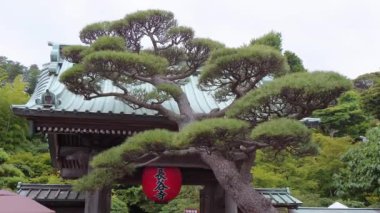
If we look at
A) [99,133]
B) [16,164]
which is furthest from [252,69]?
[16,164]

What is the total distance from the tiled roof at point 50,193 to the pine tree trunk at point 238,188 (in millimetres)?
3484

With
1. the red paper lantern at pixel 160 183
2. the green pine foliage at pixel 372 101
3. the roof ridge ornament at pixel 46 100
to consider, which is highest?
the green pine foliage at pixel 372 101

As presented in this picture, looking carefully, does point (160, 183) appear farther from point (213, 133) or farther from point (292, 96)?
point (292, 96)

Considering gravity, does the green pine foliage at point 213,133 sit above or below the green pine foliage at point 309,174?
above

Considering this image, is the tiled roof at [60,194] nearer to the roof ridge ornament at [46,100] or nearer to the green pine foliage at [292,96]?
the roof ridge ornament at [46,100]

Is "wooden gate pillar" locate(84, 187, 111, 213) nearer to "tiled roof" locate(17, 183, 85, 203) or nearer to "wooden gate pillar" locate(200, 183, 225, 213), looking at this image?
"tiled roof" locate(17, 183, 85, 203)

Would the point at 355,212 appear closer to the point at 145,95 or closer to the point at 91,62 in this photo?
the point at 145,95

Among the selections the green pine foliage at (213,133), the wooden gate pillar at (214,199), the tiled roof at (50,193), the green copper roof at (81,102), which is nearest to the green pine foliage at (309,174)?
the wooden gate pillar at (214,199)

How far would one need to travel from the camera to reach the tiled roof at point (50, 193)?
25.1ft

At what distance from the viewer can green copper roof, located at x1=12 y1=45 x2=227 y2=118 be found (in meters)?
5.78

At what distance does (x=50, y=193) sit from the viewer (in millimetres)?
8023

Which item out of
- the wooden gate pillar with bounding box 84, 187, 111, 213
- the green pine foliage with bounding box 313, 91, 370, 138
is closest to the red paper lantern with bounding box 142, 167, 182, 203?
the wooden gate pillar with bounding box 84, 187, 111, 213

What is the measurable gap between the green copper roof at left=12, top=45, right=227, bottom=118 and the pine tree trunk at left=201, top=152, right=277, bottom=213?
1479 millimetres

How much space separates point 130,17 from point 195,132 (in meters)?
2.32
